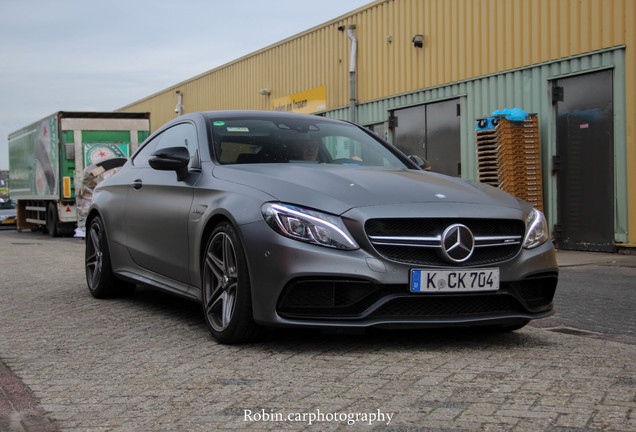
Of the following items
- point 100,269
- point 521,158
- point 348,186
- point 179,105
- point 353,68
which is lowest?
point 100,269

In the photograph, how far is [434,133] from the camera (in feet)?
54.2

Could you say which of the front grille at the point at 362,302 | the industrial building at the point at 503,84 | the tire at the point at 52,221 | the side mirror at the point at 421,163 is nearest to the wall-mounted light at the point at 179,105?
the industrial building at the point at 503,84

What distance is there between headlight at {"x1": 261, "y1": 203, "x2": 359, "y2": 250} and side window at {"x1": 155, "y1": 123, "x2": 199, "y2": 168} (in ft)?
4.22

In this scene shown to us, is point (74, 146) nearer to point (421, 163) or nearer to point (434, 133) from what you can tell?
point (434, 133)

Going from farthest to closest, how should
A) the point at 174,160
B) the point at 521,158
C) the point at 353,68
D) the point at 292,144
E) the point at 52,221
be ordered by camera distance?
1. the point at 52,221
2. the point at 353,68
3. the point at 521,158
4. the point at 292,144
5. the point at 174,160

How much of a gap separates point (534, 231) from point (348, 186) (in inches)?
44.4

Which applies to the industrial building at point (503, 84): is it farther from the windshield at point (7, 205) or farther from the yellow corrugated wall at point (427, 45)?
the windshield at point (7, 205)

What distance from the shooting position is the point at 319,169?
4754 millimetres

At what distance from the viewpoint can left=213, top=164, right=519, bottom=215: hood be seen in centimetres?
418

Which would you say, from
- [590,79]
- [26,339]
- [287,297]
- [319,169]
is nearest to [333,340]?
[287,297]

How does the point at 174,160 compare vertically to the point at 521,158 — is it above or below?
below

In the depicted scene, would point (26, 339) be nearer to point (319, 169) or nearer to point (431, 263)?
point (319, 169)

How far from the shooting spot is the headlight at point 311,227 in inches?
158

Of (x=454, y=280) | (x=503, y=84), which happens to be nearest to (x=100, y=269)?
(x=454, y=280)
